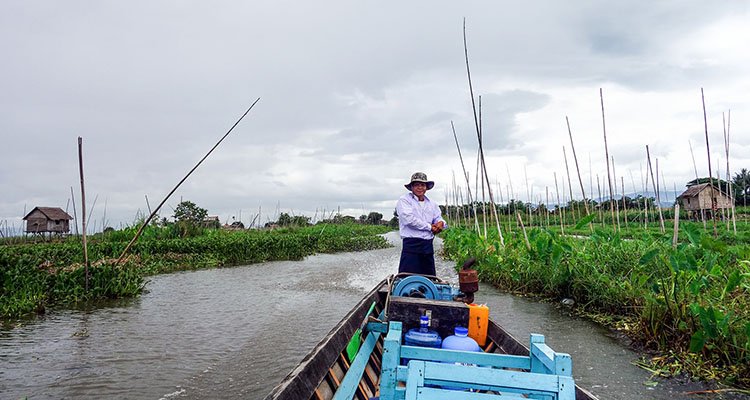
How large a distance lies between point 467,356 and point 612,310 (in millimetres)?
4332

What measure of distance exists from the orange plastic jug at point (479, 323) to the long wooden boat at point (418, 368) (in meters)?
0.07

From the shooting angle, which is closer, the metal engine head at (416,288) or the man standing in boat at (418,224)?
the metal engine head at (416,288)

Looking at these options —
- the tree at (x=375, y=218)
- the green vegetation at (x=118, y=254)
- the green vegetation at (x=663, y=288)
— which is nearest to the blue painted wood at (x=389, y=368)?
the green vegetation at (x=663, y=288)

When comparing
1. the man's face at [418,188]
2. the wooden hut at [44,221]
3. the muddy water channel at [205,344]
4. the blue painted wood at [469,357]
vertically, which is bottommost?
the muddy water channel at [205,344]

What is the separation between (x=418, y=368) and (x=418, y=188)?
321 centimetres

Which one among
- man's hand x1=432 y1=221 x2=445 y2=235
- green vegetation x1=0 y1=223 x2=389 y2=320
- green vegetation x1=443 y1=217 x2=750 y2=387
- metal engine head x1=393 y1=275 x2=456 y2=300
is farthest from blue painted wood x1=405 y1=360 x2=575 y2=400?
green vegetation x1=0 y1=223 x2=389 y2=320

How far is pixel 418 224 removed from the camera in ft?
15.8

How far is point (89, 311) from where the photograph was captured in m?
6.81

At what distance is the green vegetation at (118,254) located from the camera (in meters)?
6.76

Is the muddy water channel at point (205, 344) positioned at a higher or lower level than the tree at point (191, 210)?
lower

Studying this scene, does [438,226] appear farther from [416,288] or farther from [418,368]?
[418,368]

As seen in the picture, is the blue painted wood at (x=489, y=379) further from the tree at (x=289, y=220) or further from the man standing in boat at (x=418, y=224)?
the tree at (x=289, y=220)

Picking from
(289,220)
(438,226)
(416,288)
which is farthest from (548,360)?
(289,220)

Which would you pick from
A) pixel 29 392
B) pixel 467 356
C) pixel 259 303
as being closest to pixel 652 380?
pixel 467 356
